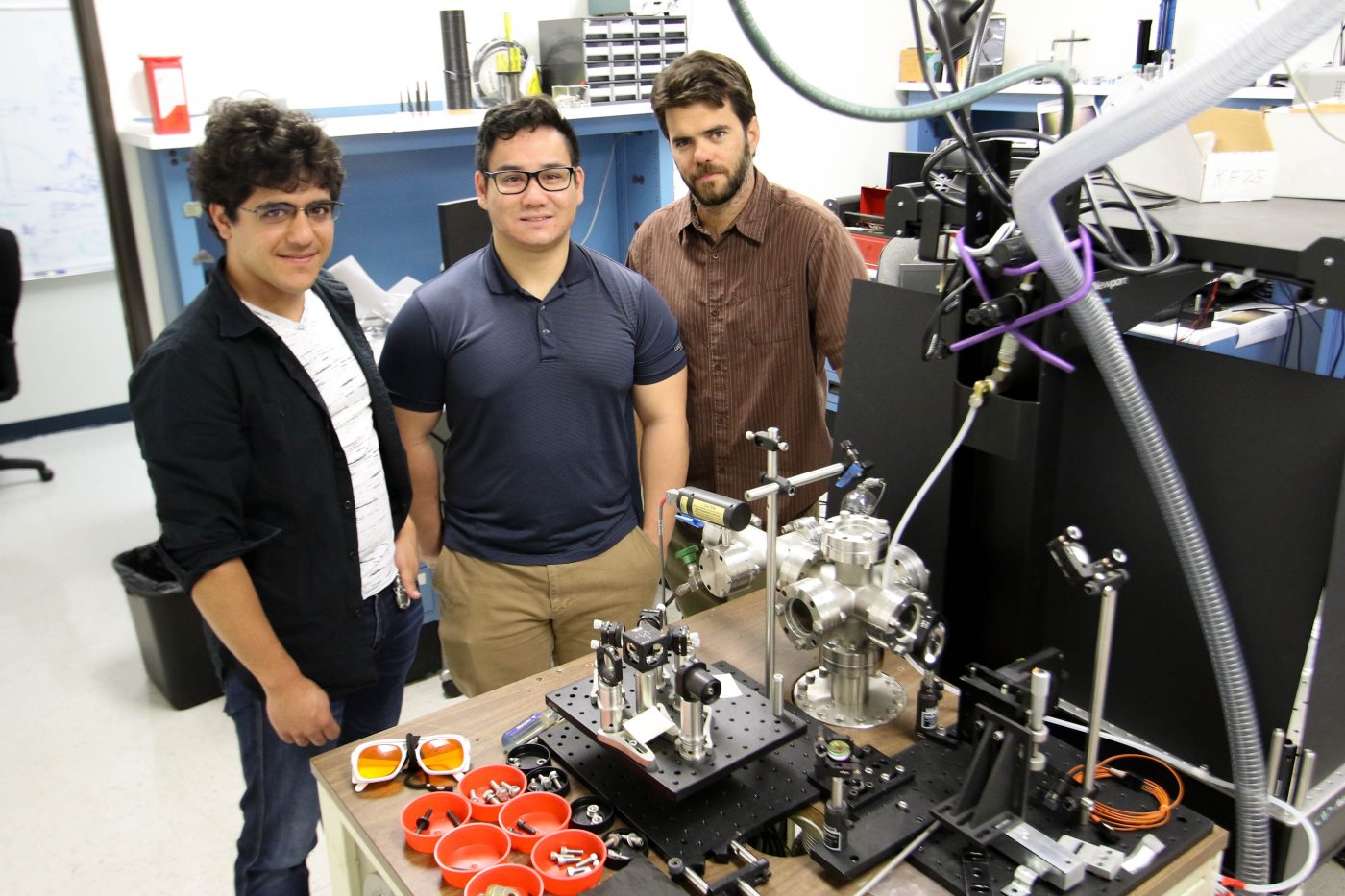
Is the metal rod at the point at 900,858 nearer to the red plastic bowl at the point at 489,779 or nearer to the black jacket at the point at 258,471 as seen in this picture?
the red plastic bowl at the point at 489,779

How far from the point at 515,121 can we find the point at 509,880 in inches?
44.2

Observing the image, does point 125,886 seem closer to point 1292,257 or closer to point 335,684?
point 335,684

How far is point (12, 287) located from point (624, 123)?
2209 mm

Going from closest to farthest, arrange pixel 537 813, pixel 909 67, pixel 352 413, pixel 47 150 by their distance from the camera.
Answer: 1. pixel 537 813
2. pixel 352 413
3. pixel 47 150
4. pixel 909 67

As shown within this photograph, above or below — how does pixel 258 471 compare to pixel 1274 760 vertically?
above

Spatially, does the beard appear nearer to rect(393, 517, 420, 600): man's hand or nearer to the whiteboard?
rect(393, 517, 420, 600): man's hand

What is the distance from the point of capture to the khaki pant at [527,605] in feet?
5.54

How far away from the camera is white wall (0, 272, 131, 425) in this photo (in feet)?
14.0

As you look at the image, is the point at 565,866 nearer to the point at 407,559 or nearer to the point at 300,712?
the point at 300,712

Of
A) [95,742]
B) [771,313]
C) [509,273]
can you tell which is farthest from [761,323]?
[95,742]

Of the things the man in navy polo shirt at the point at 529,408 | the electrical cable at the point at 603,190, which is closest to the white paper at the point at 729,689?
the man in navy polo shirt at the point at 529,408

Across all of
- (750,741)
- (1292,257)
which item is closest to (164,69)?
(750,741)

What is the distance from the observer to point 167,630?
2.57m

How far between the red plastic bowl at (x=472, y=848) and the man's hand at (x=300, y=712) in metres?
0.42
